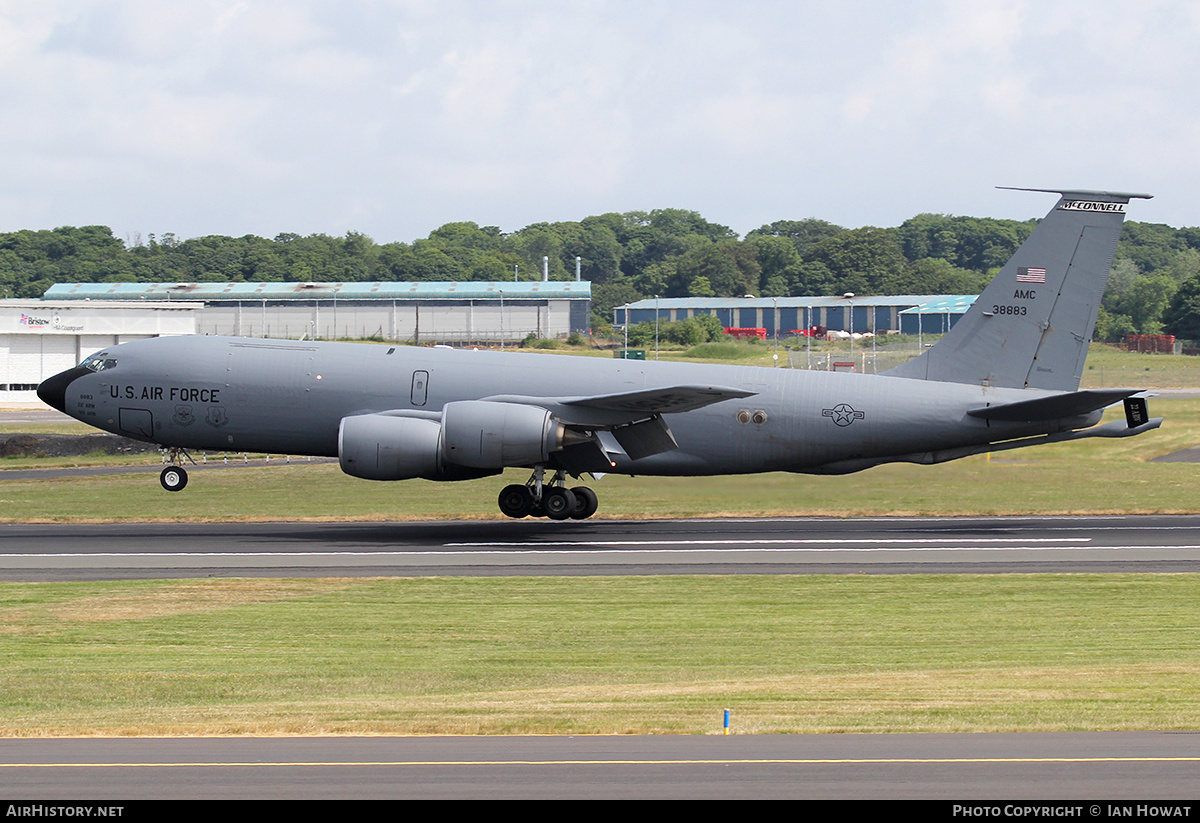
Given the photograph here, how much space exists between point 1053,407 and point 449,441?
1502 centimetres

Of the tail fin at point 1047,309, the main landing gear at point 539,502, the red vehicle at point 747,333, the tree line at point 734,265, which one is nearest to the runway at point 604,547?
the main landing gear at point 539,502

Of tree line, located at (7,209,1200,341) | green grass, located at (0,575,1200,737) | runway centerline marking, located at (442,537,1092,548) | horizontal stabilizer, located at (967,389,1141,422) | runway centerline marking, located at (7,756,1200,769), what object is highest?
tree line, located at (7,209,1200,341)

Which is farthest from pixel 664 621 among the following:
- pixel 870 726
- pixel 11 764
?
pixel 11 764

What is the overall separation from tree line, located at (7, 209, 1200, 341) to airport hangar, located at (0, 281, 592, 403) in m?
26.9

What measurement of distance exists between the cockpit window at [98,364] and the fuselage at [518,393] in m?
0.26

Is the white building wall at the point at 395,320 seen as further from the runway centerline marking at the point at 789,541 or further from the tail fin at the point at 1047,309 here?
the runway centerline marking at the point at 789,541

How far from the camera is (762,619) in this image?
21.4 metres

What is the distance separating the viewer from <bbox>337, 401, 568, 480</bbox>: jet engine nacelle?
31297 mm

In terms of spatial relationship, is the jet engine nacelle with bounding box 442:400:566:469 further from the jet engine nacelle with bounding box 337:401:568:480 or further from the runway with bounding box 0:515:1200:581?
the runway with bounding box 0:515:1200:581

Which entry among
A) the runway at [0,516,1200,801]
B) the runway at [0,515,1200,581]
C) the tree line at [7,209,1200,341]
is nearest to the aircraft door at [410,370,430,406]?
the runway at [0,515,1200,581]

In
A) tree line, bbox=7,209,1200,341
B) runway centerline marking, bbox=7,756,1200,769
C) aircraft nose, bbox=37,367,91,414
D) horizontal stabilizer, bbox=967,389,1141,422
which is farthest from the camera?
tree line, bbox=7,209,1200,341

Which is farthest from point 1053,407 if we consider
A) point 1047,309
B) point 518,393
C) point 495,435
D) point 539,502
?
point 495,435

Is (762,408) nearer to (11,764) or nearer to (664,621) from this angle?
(664,621)
